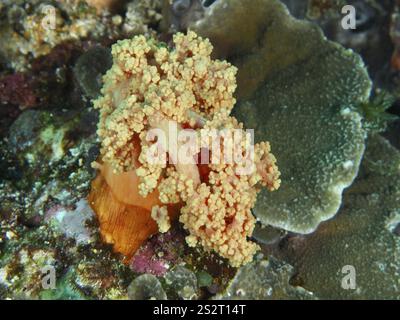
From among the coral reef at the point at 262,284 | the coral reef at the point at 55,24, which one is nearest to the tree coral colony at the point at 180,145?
the coral reef at the point at 262,284

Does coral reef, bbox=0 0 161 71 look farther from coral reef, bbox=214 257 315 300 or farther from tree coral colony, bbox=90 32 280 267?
coral reef, bbox=214 257 315 300

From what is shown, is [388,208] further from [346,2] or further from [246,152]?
[346,2]

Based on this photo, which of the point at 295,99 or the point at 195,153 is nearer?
the point at 195,153

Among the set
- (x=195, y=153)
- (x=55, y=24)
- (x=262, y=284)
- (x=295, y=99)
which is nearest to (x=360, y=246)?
(x=262, y=284)

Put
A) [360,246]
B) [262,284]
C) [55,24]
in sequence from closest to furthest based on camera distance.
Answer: [262,284] < [360,246] < [55,24]

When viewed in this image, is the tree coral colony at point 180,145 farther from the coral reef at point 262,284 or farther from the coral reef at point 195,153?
the coral reef at point 262,284

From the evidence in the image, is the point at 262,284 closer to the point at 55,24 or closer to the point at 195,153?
the point at 195,153
